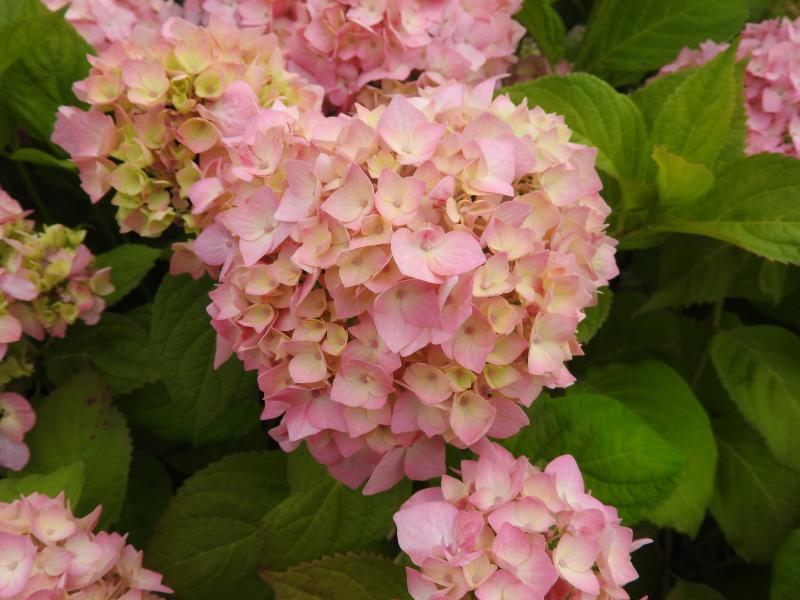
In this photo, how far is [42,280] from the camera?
71cm

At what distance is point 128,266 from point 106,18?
0.24 meters

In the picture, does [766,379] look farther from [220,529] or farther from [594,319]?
[220,529]

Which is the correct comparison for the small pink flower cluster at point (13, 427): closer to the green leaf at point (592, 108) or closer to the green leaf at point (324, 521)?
the green leaf at point (324, 521)

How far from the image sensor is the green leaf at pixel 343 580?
57 centimetres

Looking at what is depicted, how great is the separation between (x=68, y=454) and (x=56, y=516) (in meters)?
0.17

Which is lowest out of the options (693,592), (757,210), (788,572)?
(693,592)

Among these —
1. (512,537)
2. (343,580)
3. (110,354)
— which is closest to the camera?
(512,537)

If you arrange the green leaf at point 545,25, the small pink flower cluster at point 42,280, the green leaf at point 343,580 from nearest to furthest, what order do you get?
the green leaf at point 343,580, the small pink flower cluster at point 42,280, the green leaf at point 545,25

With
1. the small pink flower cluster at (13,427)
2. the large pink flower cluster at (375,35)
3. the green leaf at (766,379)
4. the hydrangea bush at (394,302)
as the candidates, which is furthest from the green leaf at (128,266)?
the green leaf at (766,379)

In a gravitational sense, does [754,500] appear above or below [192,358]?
below

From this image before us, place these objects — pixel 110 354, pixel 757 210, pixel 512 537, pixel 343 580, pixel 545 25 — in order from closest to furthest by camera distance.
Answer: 1. pixel 512 537
2. pixel 343 580
3. pixel 757 210
4. pixel 110 354
5. pixel 545 25

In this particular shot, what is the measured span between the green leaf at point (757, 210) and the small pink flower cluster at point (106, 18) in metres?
0.54

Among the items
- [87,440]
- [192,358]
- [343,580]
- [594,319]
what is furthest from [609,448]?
[87,440]

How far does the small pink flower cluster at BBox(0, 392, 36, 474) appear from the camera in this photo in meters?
0.72
